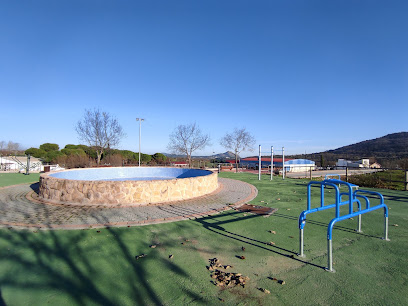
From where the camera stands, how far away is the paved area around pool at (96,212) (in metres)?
5.42

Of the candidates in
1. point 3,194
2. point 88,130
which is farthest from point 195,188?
point 88,130

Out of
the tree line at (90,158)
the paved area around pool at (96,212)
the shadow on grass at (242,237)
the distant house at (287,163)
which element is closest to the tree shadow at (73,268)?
the paved area around pool at (96,212)

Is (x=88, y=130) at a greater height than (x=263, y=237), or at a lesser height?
greater

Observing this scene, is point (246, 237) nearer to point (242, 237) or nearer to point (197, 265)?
point (242, 237)

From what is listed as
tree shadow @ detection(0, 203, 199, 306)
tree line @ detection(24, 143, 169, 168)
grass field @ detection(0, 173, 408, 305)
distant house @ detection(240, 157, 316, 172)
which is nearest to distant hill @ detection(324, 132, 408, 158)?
distant house @ detection(240, 157, 316, 172)

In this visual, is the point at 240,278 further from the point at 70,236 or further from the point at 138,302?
the point at 70,236

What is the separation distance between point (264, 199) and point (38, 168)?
22.1 m

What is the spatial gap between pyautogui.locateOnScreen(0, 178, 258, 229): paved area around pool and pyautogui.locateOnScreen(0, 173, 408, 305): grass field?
1.54 feet

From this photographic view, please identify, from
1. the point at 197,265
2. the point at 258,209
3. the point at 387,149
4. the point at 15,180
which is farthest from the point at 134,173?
the point at 387,149

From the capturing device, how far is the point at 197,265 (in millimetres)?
3447

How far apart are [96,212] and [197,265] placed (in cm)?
451

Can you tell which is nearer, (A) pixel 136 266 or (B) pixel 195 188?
(A) pixel 136 266

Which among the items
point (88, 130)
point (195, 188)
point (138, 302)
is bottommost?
point (138, 302)

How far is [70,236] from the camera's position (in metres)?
4.58
